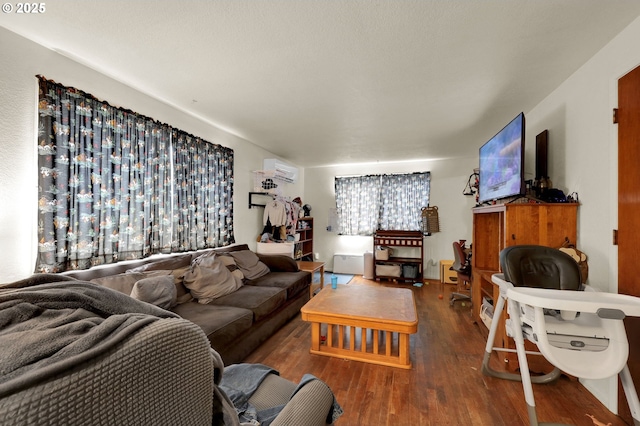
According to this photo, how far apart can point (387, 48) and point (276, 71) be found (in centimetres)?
88

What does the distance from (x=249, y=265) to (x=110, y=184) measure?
1670 mm

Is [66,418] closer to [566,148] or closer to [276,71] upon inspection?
[276,71]

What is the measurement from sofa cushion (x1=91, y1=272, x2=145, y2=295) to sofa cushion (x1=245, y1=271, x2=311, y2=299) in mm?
1219

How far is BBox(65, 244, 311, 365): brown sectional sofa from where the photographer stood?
1925 millimetres

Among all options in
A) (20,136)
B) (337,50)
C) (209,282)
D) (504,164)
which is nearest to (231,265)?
(209,282)

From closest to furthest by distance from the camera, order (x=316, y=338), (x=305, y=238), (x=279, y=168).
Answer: (x=316, y=338), (x=279, y=168), (x=305, y=238)

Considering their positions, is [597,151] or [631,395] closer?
[631,395]

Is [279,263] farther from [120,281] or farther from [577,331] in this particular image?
[577,331]

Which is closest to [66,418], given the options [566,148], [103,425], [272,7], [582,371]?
[103,425]

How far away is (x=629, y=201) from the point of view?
156cm

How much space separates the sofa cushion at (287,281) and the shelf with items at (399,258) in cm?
201

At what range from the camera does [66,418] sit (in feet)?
1.19

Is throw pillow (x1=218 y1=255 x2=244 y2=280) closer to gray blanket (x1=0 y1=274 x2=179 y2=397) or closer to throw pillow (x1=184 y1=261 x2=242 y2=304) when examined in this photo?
throw pillow (x1=184 y1=261 x2=242 y2=304)

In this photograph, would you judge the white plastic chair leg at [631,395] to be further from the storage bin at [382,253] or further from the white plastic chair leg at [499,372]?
the storage bin at [382,253]
